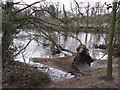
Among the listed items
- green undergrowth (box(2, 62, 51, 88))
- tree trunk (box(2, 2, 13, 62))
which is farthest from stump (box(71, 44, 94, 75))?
tree trunk (box(2, 2, 13, 62))

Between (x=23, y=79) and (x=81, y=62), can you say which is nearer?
(x=23, y=79)

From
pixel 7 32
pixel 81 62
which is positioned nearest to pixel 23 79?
pixel 7 32

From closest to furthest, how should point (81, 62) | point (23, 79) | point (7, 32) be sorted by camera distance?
1. point (23, 79)
2. point (7, 32)
3. point (81, 62)

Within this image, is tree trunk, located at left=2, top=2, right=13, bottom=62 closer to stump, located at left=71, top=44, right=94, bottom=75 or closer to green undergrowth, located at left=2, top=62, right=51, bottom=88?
green undergrowth, located at left=2, top=62, right=51, bottom=88

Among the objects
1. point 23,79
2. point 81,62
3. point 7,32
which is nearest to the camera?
point 23,79

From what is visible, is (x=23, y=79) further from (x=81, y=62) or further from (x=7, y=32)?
(x=81, y=62)

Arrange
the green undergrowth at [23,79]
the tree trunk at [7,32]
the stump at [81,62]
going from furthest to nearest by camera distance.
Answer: the stump at [81,62] → the tree trunk at [7,32] → the green undergrowth at [23,79]

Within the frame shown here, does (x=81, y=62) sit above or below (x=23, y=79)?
below

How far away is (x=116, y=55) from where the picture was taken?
17.5m

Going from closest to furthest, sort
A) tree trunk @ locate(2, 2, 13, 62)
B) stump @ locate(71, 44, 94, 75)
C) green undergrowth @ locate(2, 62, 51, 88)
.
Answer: green undergrowth @ locate(2, 62, 51, 88) → tree trunk @ locate(2, 2, 13, 62) → stump @ locate(71, 44, 94, 75)

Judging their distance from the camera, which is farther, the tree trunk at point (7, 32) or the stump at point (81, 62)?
the stump at point (81, 62)

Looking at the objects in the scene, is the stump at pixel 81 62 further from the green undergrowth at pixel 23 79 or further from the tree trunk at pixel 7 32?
the tree trunk at pixel 7 32

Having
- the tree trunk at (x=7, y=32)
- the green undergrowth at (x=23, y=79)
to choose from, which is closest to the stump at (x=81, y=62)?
the green undergrowth at (x=23, y=79)

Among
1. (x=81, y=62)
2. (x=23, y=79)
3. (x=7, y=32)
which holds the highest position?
(x=7, y=32)
